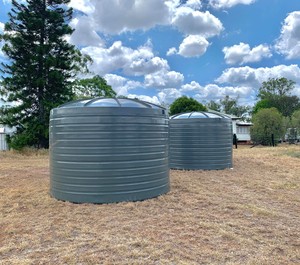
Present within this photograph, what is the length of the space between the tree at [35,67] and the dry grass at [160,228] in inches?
406

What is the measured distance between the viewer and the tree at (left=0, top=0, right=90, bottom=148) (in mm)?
15727

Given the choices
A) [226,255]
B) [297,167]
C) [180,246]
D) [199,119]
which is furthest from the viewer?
[297,167]

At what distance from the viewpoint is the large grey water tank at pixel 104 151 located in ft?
16.1

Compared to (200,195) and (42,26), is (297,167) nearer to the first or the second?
(200,195)

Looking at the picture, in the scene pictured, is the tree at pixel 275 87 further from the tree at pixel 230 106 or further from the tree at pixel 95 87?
the tree at pixel 95 87

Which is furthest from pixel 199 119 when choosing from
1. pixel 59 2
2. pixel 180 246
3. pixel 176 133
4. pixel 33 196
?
pixel 59 2

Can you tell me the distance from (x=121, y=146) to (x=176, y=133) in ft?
14.8

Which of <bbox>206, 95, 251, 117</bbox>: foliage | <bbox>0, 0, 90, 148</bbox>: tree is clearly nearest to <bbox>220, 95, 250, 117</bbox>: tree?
<bbox>206, 95, 251, 117</bbox>: foliage

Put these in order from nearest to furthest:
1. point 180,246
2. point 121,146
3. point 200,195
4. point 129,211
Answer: point 180,246 < point 129,211 < point 121,146 < point 200,195

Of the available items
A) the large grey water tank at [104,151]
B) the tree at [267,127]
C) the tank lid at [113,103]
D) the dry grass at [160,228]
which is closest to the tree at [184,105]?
the tree at [267,127]

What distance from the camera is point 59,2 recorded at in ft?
55.3

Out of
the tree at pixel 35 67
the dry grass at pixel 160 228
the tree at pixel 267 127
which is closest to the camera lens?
the dry grass at pixel 160 228

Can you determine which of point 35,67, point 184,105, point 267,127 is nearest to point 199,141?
point 35,67

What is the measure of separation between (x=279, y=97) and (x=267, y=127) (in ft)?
80.7
